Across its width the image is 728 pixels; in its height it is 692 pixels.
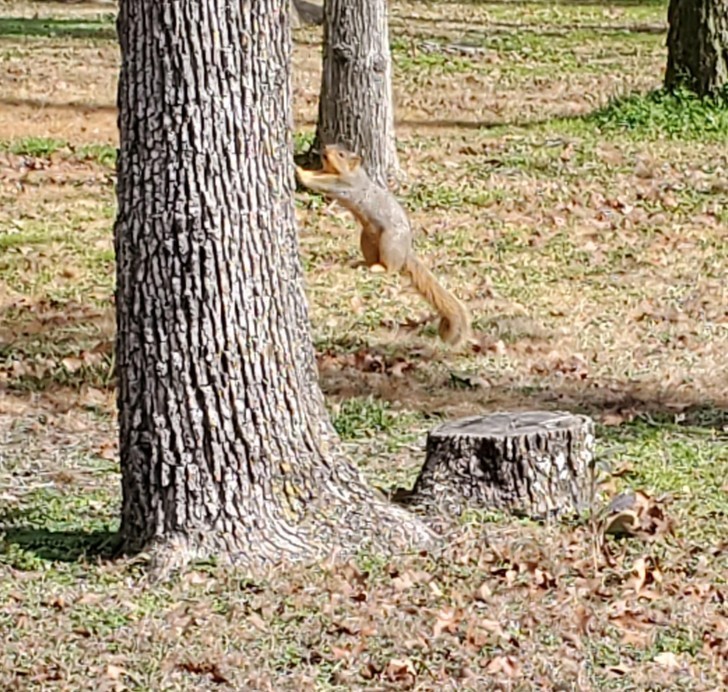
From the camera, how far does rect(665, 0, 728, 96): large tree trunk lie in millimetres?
15078

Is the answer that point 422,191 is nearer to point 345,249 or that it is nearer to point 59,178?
point 345,249

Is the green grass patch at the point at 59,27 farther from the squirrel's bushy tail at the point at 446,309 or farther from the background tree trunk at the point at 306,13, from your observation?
the squirrel's bushy tail at the point at 446,309

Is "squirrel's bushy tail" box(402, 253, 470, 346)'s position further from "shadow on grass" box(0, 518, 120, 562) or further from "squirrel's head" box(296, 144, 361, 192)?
"shadow on grass" box(0, 518, 120, 562)

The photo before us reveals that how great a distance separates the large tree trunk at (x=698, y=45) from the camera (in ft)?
49.5

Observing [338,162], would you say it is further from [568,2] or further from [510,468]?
[568,2]

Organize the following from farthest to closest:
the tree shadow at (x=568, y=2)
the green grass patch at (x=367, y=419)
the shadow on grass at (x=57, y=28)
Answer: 1. the tree shadow at (x=568, y=2)
2. the shadow on grass at (x=57, y=28)
3. the green grass patch at (x=367, y=419)

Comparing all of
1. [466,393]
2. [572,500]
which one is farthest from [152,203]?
[466,393]

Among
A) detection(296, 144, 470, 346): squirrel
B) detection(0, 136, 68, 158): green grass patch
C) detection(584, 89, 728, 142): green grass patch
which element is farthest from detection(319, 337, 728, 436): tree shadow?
detection(584, 89, 728, 142): green grass patch

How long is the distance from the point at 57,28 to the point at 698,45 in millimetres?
9724

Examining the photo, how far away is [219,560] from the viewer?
17.2 ft

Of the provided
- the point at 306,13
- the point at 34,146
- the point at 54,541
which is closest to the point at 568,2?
the point at 306,13

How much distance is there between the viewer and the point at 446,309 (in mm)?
8766

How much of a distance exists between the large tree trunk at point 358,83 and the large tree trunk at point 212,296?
6.91m

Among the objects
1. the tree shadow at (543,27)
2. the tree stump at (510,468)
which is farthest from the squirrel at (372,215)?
the tree shadow at (543,27)
